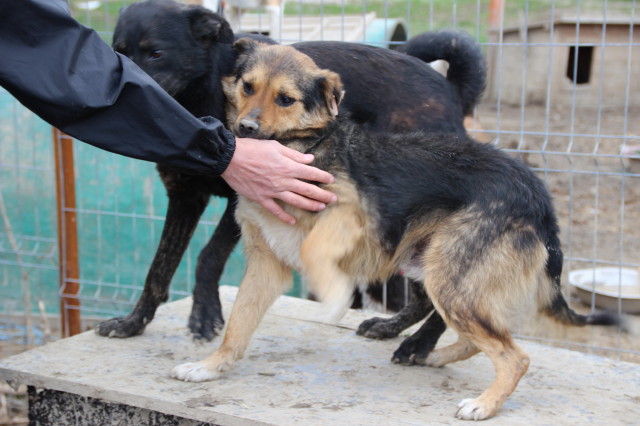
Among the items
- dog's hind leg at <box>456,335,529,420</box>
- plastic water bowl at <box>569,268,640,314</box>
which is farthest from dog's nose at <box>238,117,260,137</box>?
plastic water bowl at <box>569,268,640,314</box>

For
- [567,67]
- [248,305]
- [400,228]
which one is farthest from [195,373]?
[567,67]

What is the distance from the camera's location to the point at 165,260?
3.59 metres

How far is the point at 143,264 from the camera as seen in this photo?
5.30m

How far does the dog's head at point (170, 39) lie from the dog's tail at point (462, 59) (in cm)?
112

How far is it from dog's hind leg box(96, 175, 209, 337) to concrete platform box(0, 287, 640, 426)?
0.24ft

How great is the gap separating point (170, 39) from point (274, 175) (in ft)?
2.94

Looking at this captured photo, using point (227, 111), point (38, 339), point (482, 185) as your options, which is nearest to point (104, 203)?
point (38, 339)

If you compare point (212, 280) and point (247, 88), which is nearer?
point (247, 88)

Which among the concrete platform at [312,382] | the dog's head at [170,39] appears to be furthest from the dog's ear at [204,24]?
the concrete platform at [312,382]

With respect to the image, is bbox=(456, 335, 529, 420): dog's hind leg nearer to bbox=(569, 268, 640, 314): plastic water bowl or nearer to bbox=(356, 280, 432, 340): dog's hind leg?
bbox=(356, 280, 432, 340): dog's hind leg

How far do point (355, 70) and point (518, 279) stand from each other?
1.33 meters

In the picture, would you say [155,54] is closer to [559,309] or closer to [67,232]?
[559,309]

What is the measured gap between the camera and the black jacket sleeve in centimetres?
247

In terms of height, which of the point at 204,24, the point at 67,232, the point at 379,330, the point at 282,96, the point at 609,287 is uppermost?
the point at 204,24
